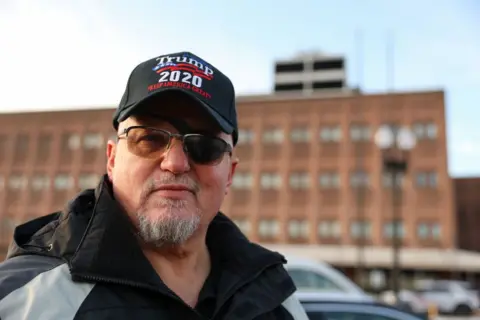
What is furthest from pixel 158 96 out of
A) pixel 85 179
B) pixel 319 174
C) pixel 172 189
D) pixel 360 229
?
pixel 85 179

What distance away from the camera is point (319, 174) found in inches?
1566

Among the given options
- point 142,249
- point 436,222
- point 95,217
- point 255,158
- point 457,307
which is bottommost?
point 457,307

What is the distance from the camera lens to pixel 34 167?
152 ft

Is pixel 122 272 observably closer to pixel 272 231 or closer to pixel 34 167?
pixel 272 231

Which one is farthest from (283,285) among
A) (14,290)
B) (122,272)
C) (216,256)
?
(14,290)

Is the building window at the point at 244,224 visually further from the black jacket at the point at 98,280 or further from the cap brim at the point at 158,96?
the cap brim at the point at 158,96

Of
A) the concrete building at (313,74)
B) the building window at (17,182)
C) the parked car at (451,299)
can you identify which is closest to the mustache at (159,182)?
the parked car at (451,299)

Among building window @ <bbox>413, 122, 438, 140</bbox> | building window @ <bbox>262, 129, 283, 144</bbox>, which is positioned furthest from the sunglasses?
building window @ <bbox>262, 129, 283, 144</bbox>

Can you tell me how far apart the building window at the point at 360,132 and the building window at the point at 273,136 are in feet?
19.4

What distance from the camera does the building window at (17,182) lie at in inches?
1816

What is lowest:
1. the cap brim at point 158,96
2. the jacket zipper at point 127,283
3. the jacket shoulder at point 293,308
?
the jacket shoulder at point 293,308

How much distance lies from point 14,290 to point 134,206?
1.68ft

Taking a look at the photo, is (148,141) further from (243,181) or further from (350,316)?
(243,181)

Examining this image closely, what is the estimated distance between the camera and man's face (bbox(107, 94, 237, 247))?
1.78 m
